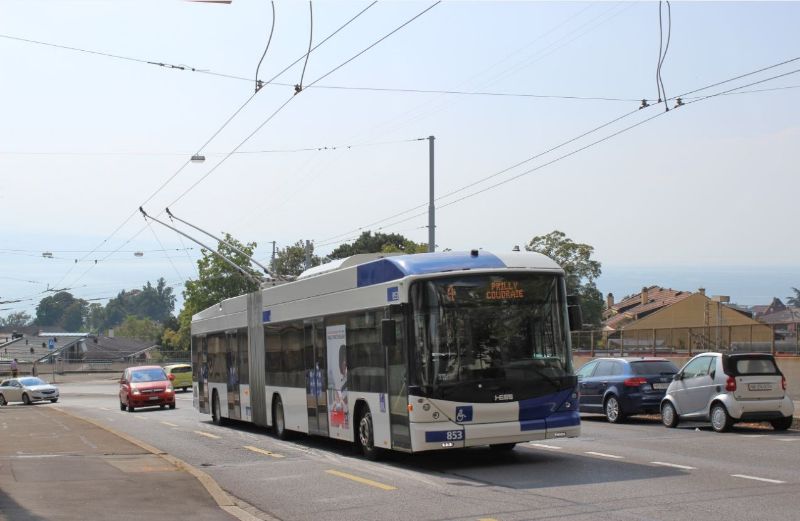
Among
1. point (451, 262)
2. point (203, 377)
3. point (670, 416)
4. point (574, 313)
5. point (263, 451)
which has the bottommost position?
point (263, 451)

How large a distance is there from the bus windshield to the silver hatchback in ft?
21.0

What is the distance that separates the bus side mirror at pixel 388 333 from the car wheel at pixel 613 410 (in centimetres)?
1101

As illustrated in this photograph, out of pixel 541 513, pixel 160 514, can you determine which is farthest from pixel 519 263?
pixel 160 514

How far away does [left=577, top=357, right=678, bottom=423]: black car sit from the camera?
973 inches

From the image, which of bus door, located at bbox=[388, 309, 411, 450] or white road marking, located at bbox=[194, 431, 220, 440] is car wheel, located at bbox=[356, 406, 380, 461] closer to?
bus door, located at bbox=[388, 309, 411, 450]

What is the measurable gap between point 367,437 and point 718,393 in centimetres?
757

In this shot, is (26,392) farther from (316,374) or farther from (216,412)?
(316,374)

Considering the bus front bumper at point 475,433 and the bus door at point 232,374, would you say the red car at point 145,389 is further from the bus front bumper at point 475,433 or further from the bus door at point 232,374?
the bus front bumper at point 475,433

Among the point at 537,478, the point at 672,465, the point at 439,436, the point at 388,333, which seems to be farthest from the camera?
the point at 388,333

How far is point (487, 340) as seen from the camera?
1504 cm

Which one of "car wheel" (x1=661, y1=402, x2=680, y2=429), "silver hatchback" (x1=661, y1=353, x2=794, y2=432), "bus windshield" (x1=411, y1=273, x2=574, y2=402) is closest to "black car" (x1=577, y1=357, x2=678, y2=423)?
"car wheel" (x1=661, y1=402, x2=680, y2=429)

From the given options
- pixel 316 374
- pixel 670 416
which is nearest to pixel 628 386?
pixel 670 416

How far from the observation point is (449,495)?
12656 mm

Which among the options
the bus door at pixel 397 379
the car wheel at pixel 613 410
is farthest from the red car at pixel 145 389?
the bus door at pixel 397 379
